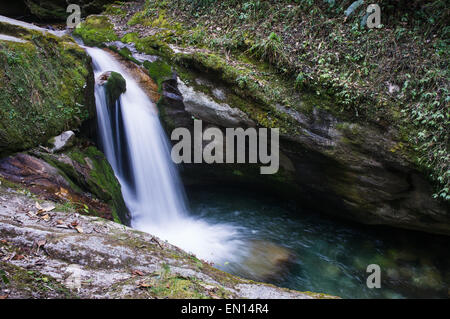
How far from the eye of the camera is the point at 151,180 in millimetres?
7340

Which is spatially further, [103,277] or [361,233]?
[361,233]

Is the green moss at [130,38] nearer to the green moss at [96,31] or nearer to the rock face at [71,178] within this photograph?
the green moss at [96,31]

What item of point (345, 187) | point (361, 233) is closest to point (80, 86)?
point (345, 187)

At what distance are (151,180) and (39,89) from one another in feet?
10.9

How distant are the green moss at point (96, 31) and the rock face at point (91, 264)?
22.8 feet

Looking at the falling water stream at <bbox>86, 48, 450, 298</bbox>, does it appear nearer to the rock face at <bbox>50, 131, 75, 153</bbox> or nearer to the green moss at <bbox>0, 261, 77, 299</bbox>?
the rock face at <bbox>50, 131, 75, 153</bbox>

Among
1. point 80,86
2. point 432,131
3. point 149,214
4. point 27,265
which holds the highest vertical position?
point 80,86

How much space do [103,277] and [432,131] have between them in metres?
5.84

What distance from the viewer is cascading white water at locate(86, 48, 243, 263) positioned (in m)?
6.34

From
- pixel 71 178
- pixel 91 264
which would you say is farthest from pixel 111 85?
pixel 91 264

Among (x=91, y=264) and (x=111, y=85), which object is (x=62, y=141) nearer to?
(x=111, y=85)

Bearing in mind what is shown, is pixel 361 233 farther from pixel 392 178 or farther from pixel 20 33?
pixel 20 33

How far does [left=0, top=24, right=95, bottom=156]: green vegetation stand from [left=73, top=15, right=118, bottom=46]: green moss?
3.18 metres

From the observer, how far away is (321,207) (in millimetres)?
7477
